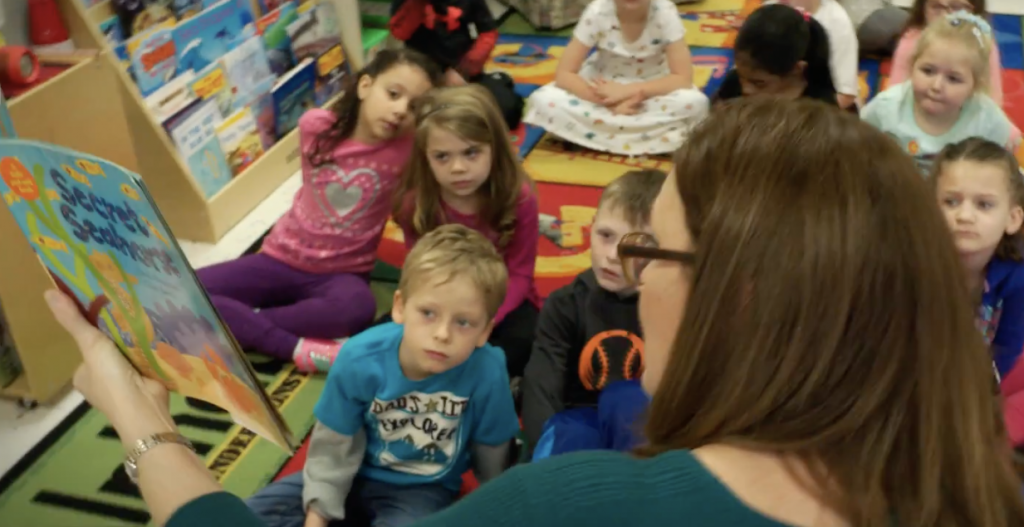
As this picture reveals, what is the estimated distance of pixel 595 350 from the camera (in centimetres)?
156

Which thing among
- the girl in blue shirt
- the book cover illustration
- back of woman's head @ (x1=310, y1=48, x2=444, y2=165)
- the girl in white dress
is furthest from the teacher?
the girl in white dress

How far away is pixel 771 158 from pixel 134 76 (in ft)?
6.42

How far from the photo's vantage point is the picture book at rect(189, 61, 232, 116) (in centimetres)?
240

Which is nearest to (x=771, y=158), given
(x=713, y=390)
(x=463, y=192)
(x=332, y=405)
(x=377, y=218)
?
(x=713, y=390)

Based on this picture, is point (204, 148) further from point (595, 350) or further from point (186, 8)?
point (595, 350)

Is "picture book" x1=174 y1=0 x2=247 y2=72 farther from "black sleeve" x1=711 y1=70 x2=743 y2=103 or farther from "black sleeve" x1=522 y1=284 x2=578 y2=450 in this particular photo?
"black sleeve" x1=711 y1=70 x2=743 y2=103

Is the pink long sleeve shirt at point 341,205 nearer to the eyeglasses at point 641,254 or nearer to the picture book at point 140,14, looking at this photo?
the picture book at point 140,14

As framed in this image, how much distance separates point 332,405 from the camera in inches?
52.2

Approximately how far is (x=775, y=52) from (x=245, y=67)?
1468 mm

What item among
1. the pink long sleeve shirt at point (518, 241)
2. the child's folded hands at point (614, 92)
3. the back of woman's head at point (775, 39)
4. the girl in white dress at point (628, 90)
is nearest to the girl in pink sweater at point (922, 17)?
the back of woman's head at point (775, 39)

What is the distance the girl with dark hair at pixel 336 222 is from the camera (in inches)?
79.2

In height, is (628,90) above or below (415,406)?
below

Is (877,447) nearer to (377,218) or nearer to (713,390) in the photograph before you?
(713,390)

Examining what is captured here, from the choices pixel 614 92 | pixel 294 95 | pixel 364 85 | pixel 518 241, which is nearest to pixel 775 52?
pixel 614 92
